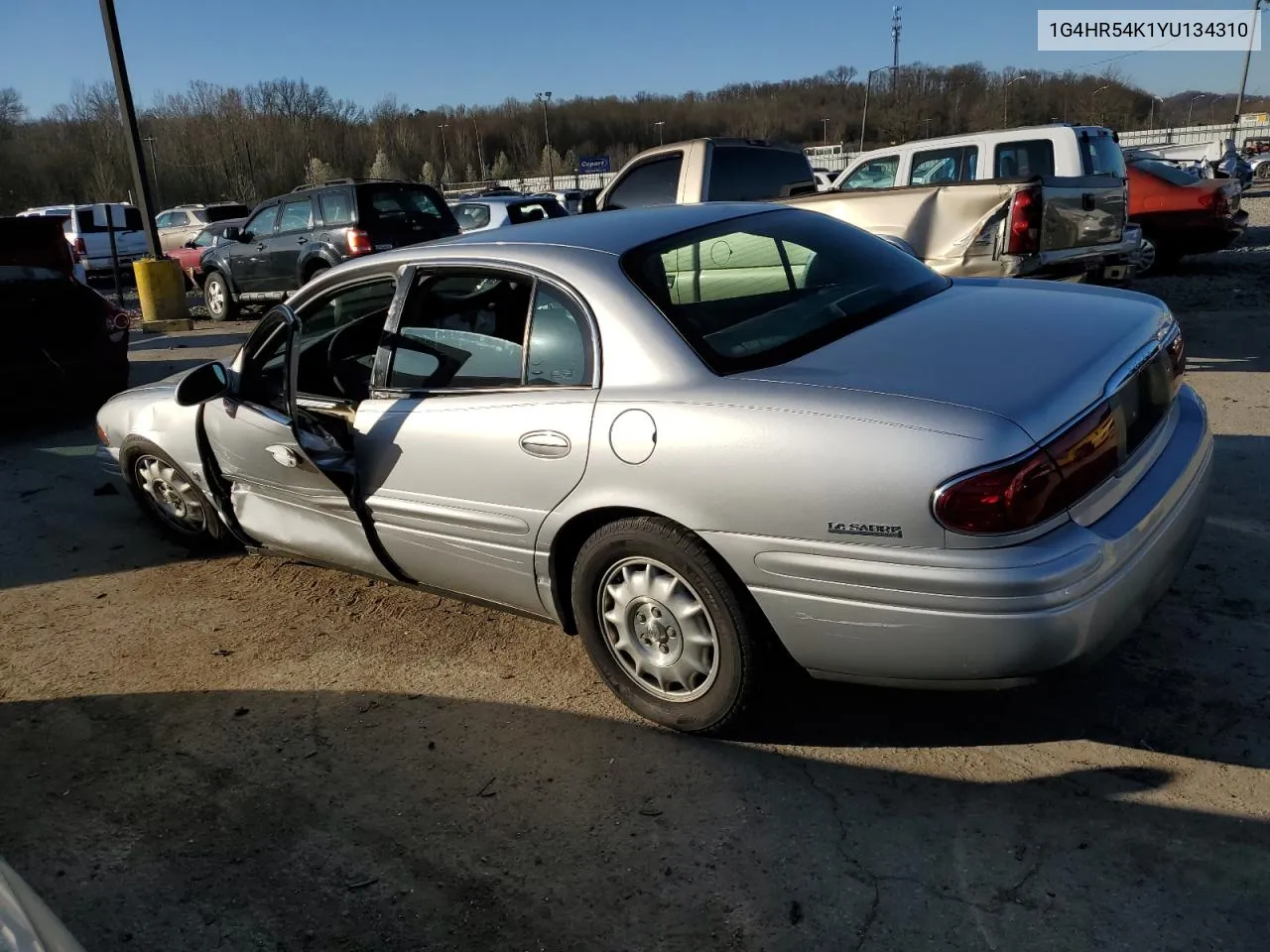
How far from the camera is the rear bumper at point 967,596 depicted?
232 cm

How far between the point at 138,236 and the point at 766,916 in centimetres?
2612

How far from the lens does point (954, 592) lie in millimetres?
2340

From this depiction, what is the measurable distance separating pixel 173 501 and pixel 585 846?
131 inches

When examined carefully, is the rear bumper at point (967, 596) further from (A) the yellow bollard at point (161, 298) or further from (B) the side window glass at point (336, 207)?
(A) the yellow bollard at point (161, 298)

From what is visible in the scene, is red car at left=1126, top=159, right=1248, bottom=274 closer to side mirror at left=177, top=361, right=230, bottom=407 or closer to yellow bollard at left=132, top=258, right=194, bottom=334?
side mirror at left=177, top=361, right=230, bottom=407

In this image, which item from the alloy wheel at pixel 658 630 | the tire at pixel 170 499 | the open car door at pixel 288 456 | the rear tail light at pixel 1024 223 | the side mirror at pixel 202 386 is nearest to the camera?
the alloy wheel at pixel 658 630

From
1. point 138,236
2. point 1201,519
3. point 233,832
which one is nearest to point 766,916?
point 233,832

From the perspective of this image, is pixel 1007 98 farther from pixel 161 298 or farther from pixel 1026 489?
pixel 1026 489

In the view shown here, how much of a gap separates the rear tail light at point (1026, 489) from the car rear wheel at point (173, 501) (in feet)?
11.9

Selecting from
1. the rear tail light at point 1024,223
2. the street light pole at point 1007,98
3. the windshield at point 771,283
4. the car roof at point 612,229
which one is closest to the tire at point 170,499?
the car roof at point 612,229

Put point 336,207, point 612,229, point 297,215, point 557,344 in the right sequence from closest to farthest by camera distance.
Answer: point 557,344 → point 612,229 → point 336,207 → point 297,215

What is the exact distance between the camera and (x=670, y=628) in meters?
2.92

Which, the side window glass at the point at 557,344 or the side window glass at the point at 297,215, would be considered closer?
the side window glass at the point at 557,344

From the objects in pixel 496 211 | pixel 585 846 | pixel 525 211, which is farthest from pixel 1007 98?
pixel 585 846
